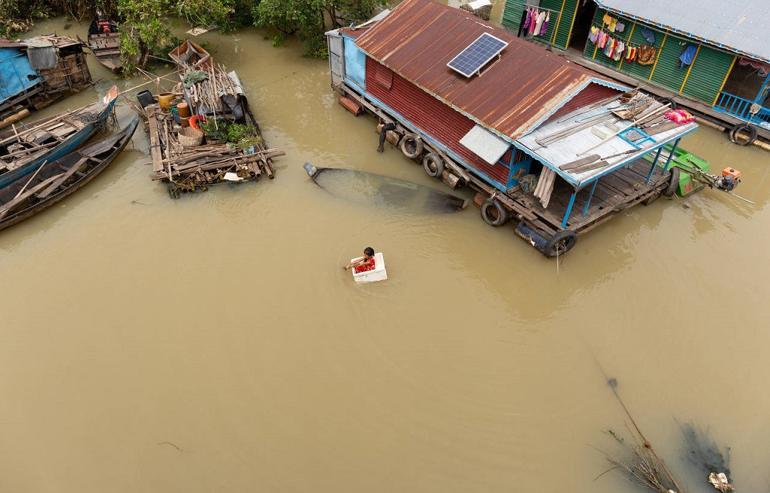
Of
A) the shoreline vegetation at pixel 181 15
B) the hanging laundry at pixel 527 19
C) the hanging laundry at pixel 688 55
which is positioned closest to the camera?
the hanging laundry at pixel 688 55

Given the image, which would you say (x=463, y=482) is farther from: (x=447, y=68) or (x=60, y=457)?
(x=447, y=68)

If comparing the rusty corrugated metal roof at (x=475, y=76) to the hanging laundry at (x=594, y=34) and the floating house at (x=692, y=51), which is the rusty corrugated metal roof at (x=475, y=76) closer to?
the floating house at (x=692, y=51)

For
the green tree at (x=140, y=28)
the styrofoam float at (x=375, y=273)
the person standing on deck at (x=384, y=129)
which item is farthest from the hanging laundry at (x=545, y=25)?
the green tree at (x=140, y=28)

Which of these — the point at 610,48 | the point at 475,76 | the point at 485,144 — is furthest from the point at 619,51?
the point at 485,144

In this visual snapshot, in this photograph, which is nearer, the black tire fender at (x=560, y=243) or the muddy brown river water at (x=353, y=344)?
the muddy brown river water at (x=353, y=344)

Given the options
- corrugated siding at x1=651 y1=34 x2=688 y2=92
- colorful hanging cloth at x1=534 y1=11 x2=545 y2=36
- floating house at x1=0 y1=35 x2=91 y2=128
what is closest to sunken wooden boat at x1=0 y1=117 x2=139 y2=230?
floating house at x1=0 y1=35 x2=91 y2=128

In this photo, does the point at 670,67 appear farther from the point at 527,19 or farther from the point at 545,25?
the point at 527,19

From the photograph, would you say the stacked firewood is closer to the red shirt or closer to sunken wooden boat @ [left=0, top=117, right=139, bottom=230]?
sunken wooden boat @ [left=0, top=117, right=139, bottom=230]

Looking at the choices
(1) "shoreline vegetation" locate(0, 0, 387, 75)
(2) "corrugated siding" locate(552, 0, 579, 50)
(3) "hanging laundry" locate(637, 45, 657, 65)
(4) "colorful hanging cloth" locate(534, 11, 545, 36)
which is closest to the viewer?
(3) "hanging laundry" locate(637, 45, 657, 65)
